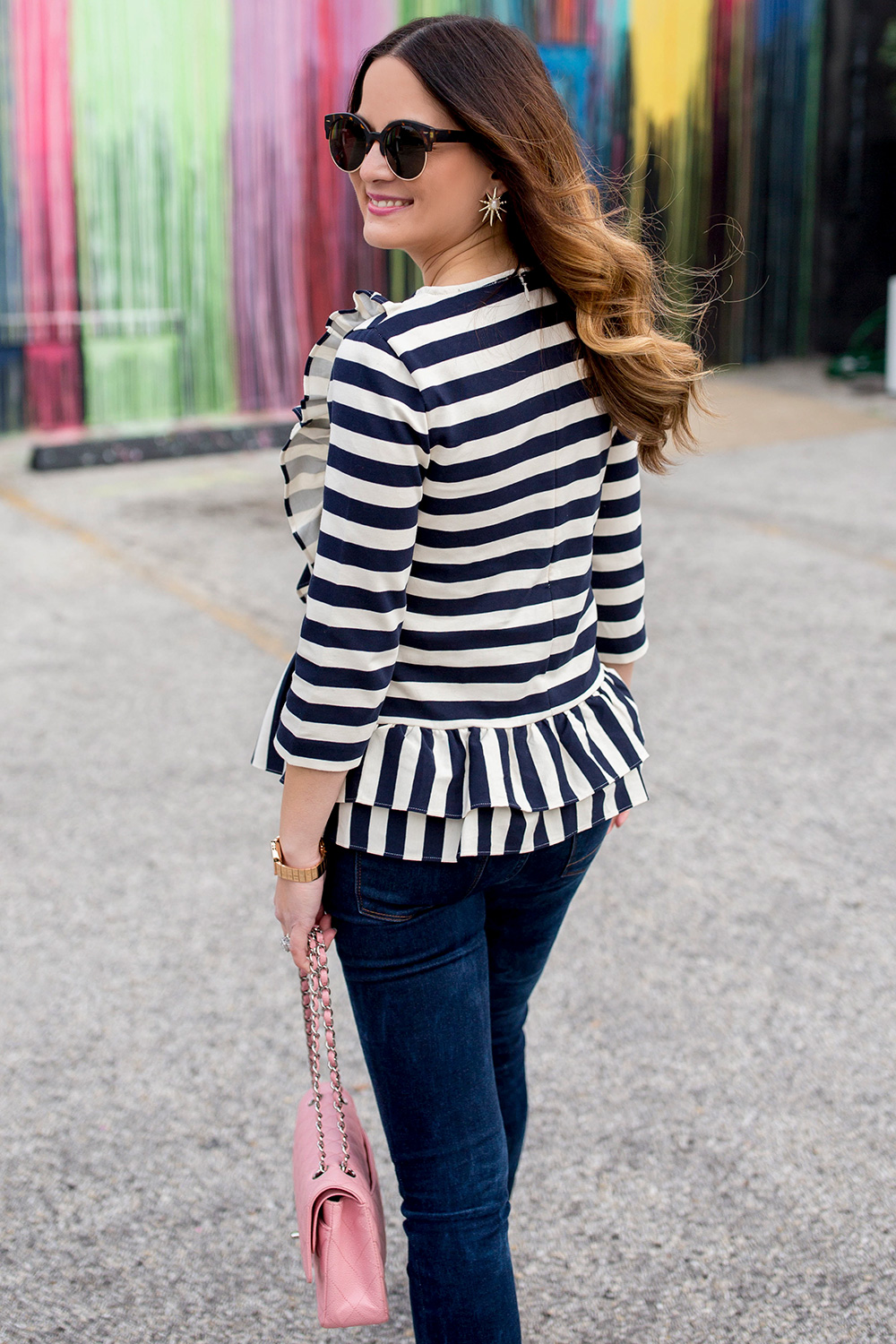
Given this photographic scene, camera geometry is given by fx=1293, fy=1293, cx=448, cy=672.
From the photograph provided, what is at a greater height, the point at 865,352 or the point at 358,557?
the point at 358,557

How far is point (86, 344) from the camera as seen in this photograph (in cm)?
866

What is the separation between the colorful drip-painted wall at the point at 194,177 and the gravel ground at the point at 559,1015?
4183mm

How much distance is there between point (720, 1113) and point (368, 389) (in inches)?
65.2

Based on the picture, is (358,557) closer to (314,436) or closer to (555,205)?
(314,436)

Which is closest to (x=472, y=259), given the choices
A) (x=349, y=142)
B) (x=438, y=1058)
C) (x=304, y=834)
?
(x=349, y=142)

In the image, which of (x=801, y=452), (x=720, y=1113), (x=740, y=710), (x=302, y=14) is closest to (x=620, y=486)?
(x=720, y=1113)

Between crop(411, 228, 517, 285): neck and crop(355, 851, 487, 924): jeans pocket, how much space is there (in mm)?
645

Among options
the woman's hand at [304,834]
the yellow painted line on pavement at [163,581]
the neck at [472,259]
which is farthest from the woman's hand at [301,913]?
the yellow painted line on pavement at [163,581]

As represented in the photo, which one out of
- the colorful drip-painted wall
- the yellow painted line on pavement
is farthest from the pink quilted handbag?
the colorful drip-painted wall

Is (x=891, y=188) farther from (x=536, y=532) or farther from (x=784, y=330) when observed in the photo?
(x=536, y=532)

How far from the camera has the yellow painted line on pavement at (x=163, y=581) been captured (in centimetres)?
490

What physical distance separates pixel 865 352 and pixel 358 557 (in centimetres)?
1130

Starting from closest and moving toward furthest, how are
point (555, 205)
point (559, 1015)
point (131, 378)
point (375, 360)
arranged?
point (375, 360) → point (555, 205) → point (559, 1015) → point (131, 378)

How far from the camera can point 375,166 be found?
140 cm
